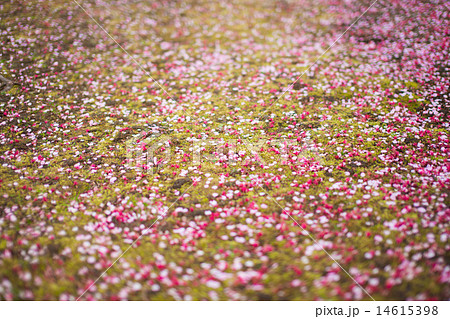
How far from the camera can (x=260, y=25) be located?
12.4 meters

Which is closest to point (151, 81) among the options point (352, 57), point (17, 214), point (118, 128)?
point (118, 128)

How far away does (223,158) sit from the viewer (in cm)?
626

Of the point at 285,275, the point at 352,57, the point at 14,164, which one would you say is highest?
the point at 352,57

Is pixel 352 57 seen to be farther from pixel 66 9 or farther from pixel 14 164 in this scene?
pixel 66 9

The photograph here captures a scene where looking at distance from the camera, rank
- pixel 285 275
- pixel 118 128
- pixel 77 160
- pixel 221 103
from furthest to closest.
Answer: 1. pixel 221 103
2. pixel 118 128
3. pixel 77 160
4. pixel 285 275

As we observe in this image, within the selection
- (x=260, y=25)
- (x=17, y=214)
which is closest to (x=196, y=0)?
(x=260, y=25)

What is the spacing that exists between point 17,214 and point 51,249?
1168 mm

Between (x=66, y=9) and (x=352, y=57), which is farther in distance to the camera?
(x=66, y=9)

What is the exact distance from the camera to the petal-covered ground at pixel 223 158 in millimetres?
4023

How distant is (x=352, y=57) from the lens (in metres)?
9.64

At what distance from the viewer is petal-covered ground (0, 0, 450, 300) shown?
4.02m

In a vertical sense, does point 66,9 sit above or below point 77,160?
above

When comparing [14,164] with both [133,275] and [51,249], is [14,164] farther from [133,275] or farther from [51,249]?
[133,275]

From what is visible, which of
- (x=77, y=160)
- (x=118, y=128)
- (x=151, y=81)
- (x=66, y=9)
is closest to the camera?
(x=77, y=160)
